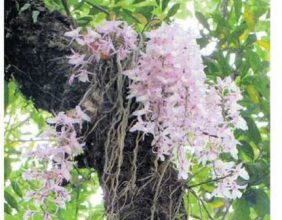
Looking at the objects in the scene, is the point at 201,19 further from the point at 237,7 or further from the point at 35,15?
the point at 35,15

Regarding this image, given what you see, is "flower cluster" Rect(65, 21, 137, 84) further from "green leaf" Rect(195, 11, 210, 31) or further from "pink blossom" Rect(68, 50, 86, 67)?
"green leaf" Rect(195, 11, 210, 31)

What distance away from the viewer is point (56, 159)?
85 cm

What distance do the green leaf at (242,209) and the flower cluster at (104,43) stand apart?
0.49 m

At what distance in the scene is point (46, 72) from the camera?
1.02 m

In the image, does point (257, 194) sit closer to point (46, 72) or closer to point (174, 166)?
point (174, 166)

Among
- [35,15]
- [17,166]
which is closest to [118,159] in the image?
[35,15]

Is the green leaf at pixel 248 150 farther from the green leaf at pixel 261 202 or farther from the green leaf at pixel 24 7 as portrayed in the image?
the green leaf at pixel 24 7

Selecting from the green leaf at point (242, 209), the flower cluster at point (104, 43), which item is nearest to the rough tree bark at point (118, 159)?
the flower cluster at point (104, 43)

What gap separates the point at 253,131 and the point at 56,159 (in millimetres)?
529

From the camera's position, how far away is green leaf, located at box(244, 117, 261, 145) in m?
1.21

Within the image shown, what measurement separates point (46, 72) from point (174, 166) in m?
0.30

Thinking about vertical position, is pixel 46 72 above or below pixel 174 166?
above

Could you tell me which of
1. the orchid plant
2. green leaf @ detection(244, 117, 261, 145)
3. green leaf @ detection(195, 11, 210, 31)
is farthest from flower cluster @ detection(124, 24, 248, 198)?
green leaf @ detection(195, 11, 210, 31)

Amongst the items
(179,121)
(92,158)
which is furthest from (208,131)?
(92,158)
